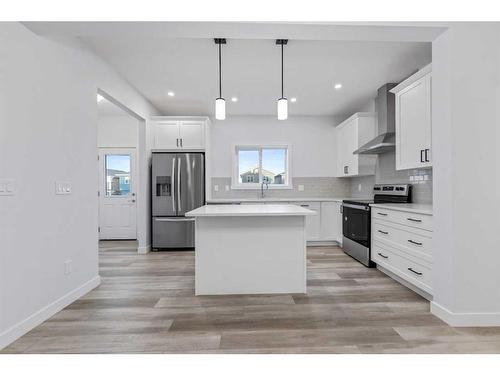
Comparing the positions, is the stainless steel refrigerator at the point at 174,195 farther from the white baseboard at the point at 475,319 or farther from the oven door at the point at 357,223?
the white baseboard at the point at 475,319

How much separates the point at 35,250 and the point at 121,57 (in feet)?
7.37

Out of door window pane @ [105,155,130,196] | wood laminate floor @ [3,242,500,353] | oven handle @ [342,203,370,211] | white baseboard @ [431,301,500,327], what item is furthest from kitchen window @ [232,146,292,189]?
white baseboard @ [431,301,500,327]

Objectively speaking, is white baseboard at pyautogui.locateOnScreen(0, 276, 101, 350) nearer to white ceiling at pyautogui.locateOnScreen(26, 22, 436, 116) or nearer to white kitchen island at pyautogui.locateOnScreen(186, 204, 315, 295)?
white kitchen island at pyautogui.locateOnScreen(186, 204, 315, 295)

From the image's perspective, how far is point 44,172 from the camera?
228cm

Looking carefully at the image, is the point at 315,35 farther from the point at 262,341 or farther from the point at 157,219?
the point at 157,219

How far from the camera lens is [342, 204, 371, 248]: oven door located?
3779 millimetres

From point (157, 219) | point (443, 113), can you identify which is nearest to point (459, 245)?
point (443, 113)

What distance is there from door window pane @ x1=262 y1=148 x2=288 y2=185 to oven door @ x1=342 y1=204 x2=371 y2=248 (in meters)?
1.60

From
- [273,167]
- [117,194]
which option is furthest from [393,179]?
[117,194]

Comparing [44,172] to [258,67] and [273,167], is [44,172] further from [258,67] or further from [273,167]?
[273,167]

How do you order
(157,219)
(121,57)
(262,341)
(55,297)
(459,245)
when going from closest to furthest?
(262,341) < (459,245) < (55,297) < (121,57) < (157,219)

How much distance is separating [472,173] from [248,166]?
13.4ft

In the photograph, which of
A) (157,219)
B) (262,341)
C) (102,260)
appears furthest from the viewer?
(157,219)

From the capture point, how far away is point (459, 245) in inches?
83.7
